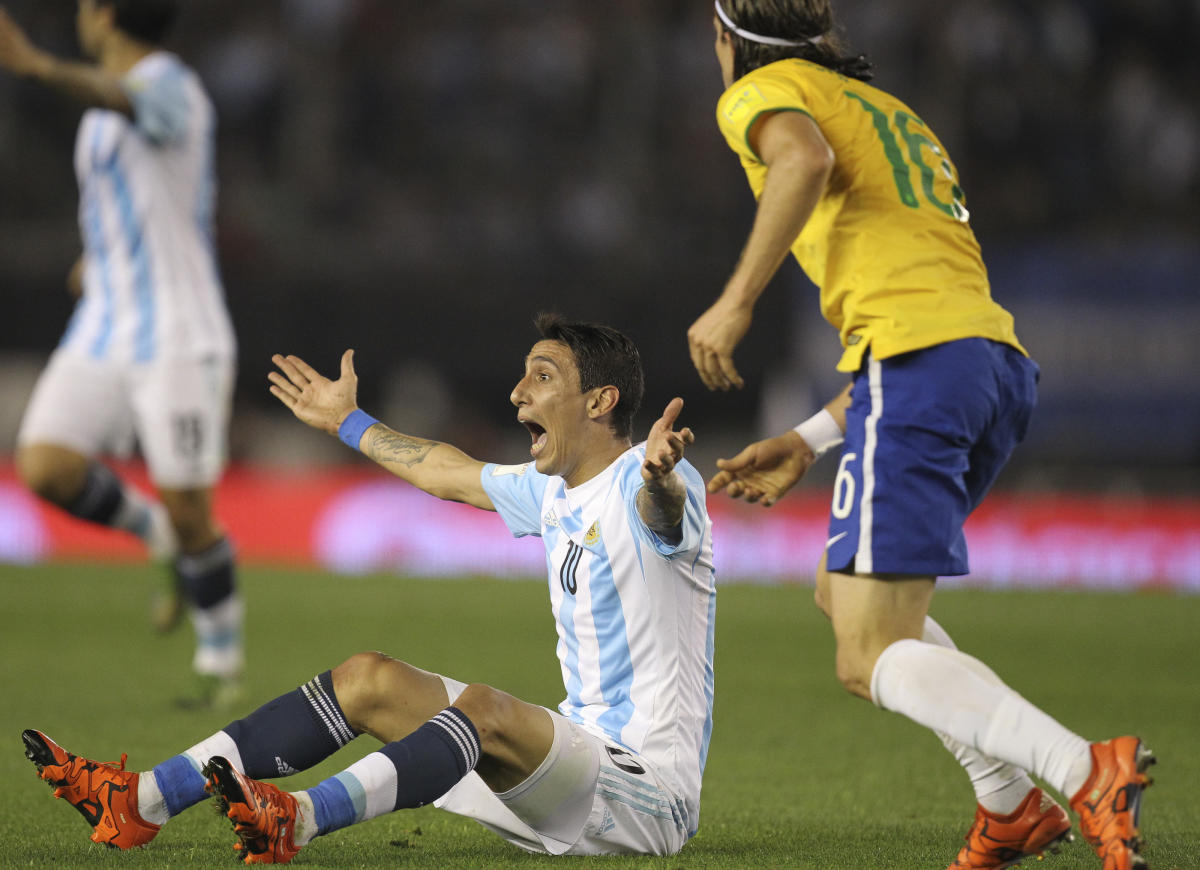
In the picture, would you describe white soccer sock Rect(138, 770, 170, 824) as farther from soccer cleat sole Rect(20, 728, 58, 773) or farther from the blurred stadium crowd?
the blurred stadium crowd

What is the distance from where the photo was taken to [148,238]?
6492 millimetres

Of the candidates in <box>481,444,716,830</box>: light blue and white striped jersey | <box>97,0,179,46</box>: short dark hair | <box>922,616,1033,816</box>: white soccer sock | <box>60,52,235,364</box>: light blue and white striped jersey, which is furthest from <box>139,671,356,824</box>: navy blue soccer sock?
<box>97,0,179,46</box>: short dark hair

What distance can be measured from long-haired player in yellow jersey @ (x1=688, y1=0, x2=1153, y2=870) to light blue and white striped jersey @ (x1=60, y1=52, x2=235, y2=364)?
3501 mm

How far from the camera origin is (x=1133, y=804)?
2.84 metres

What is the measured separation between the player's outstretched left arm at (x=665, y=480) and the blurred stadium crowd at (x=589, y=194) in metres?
→ 11.1

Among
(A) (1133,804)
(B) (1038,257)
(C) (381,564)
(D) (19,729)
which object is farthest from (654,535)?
(B) (1038,257)

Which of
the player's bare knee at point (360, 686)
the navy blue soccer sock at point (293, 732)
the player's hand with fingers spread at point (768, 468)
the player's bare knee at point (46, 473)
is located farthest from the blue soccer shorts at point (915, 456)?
the player's bare knee at point (46, 473)

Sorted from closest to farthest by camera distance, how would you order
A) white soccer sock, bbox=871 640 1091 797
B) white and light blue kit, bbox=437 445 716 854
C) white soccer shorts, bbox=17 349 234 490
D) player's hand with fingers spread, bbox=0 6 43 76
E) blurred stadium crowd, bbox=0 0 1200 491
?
white soccer sock, bbox=871 640 1091 797, white and light blue kit, bbox=437 445 716 854, player's hand with fingers spread, bbox=0 6 43 76, white soccer shorts, bbox=17 349 234 490, blurred stadium crowd, bbox=0 0 1200 491

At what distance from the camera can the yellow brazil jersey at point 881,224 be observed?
3.28m

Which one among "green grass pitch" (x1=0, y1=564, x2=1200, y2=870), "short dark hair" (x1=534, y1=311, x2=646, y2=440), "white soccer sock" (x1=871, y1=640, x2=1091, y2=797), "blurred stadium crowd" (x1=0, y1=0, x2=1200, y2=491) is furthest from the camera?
"blurred stadium crowd" (x1=0, y1=0, x2=1200, y2=491)

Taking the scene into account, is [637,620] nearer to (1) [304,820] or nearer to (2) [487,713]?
(2) [487,713]

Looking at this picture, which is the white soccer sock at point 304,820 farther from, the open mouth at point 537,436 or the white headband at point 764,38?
the white headband at point 764,38

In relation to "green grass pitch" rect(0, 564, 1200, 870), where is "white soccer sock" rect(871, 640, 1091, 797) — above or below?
above

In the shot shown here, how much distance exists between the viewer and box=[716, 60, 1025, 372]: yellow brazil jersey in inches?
129
